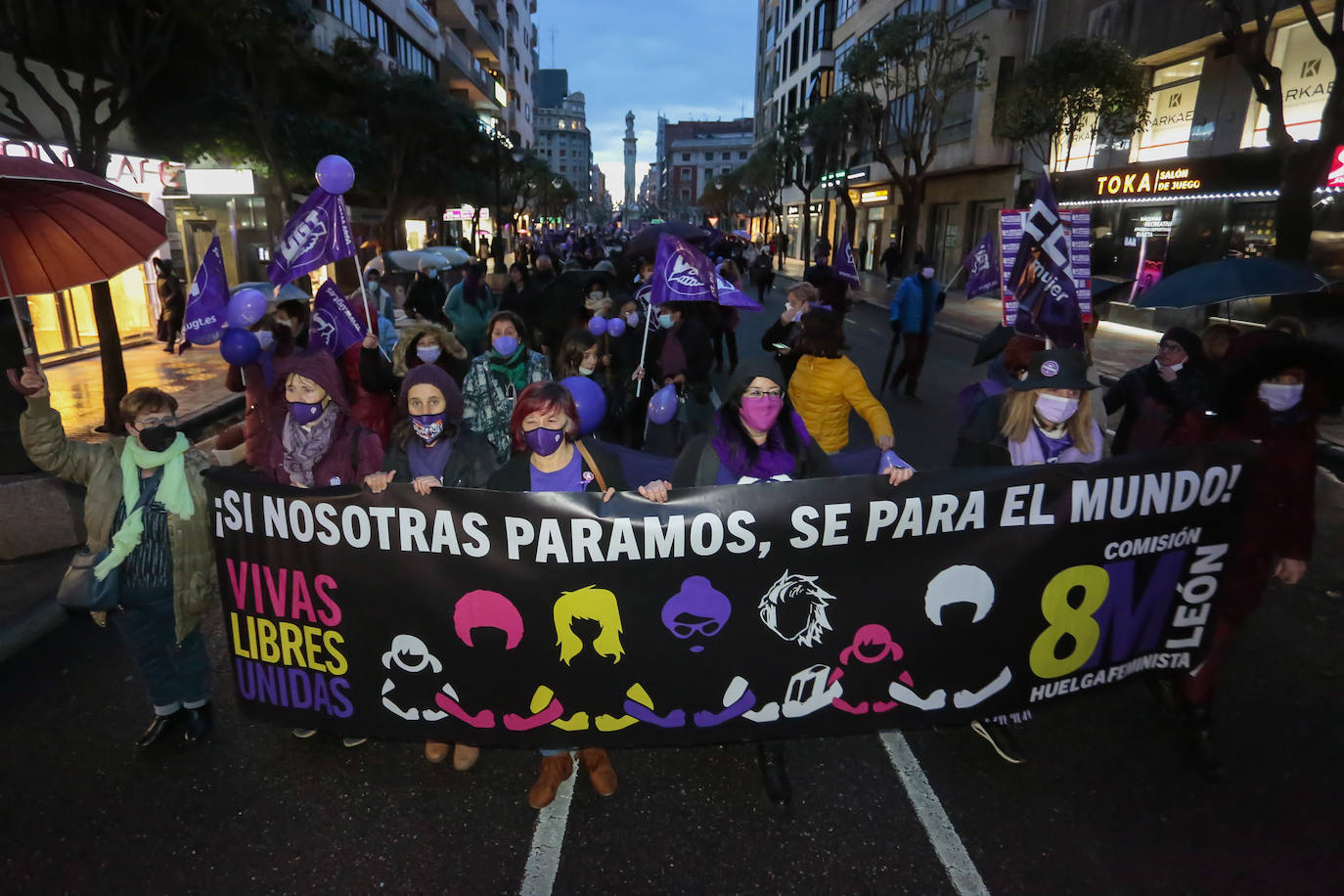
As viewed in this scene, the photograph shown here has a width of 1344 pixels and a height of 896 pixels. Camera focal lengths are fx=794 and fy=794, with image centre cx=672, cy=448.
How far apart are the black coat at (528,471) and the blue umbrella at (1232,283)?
4.40 m

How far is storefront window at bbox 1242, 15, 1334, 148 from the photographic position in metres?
16.0

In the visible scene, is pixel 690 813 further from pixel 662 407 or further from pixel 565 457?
pixel 662 407

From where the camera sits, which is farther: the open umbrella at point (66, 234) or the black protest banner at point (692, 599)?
the open umbrella at point (66, 234)

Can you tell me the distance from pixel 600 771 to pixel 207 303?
4874 mm

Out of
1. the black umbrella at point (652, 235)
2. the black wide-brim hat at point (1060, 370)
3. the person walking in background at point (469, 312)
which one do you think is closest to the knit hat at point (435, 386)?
the black wide-brim hat at point (1060, 370)

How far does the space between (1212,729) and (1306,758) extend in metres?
0.49

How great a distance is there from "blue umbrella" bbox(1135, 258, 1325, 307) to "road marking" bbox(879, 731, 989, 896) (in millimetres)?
3940

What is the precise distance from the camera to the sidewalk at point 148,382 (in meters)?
10.0

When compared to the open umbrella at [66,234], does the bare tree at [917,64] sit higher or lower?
higher

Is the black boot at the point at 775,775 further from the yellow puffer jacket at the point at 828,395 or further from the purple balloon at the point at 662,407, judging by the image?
the purple balloon at the point at 662,407

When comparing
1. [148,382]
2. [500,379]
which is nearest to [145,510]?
[500,379]

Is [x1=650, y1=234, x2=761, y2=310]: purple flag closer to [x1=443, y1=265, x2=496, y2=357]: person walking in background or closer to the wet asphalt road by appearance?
the wet asphalt road

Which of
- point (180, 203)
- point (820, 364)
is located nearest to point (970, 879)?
point (820, 364)

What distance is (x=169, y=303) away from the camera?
14.5 meters
